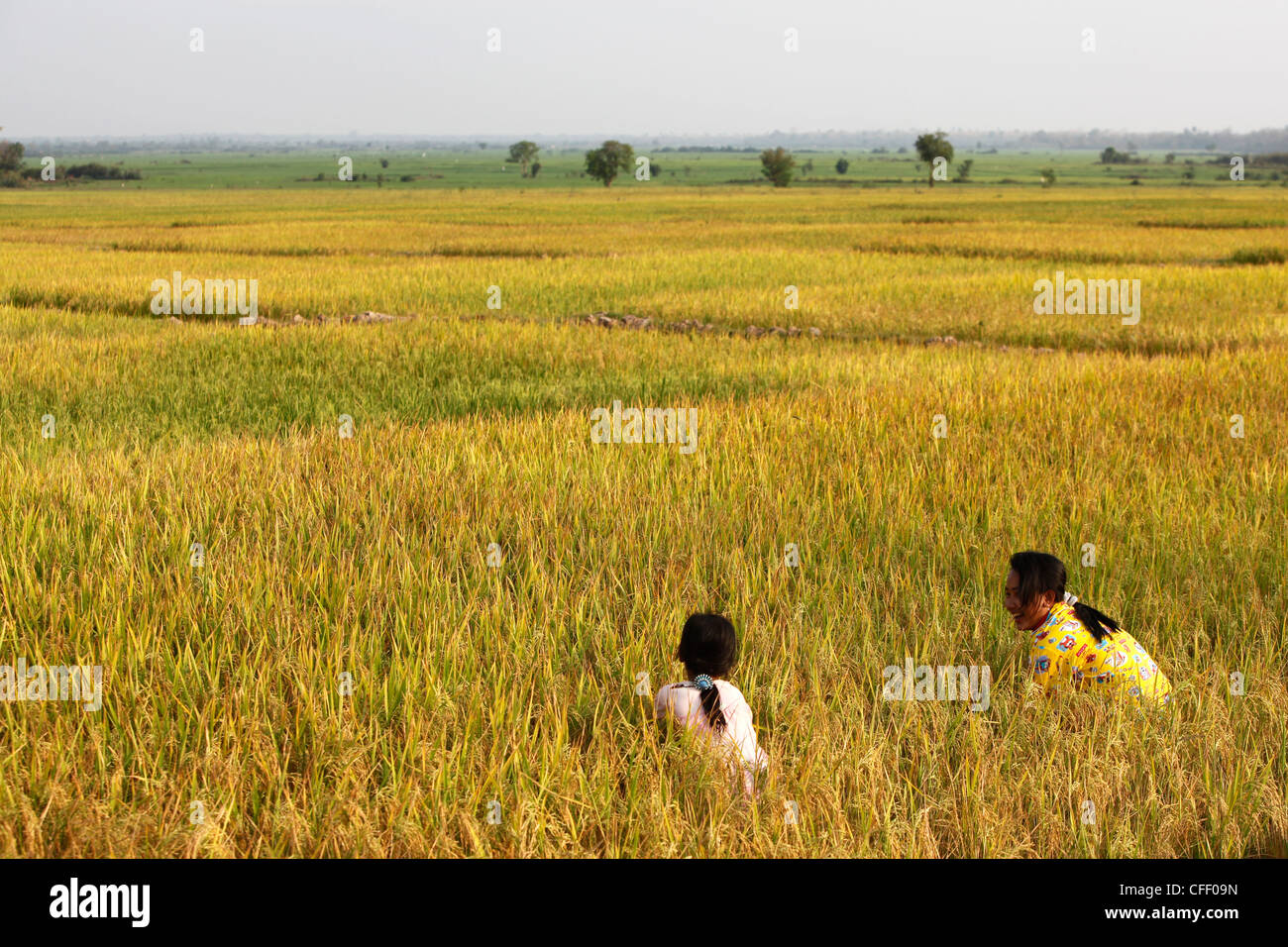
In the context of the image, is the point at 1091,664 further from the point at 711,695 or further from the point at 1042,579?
the point at 711,695

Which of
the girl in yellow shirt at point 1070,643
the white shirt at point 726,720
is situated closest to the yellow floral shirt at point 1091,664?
the girl in yellow shirt at point 1070,643

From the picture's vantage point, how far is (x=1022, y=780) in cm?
252

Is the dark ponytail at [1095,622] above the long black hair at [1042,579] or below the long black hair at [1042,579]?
below

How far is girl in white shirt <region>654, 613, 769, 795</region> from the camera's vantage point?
2.61 m

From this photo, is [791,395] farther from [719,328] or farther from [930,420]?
[719,328]

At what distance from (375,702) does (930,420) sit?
5138 millimetres

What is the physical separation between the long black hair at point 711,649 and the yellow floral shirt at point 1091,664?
106cm

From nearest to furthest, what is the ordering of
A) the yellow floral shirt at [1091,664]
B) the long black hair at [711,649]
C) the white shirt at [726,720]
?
1. the white shirt at [726,720]
2. the long black hair at [711,649]
3. the yellow floral shirt at [1091,664]

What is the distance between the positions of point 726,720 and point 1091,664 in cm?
116

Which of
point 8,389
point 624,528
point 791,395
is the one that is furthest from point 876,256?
point 624,528

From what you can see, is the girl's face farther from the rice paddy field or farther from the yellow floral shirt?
the rice paddy field

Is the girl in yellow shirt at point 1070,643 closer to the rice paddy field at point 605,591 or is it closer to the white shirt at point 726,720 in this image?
the rice paddy field at point 605,591

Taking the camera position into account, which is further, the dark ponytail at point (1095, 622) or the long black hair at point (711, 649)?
the dark ponytail at point (1095, 622)

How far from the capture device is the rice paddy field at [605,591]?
2383 mm
